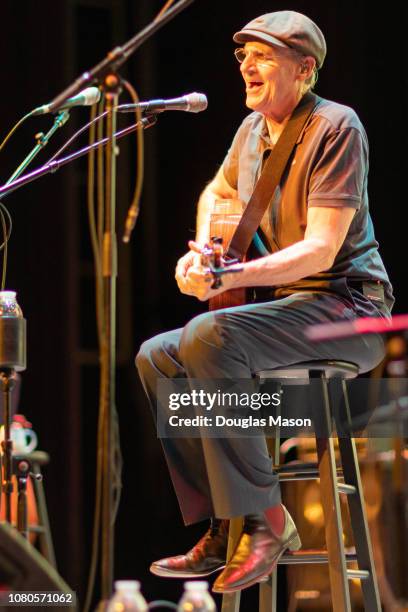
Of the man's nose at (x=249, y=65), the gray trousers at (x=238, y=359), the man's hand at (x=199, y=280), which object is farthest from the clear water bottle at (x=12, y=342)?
→ the man's nose at (x=249, y=65)

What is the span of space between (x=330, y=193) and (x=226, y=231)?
1.29 feet

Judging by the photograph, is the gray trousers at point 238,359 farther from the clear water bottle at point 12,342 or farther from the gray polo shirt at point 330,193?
the clear water bottle at point 12,342

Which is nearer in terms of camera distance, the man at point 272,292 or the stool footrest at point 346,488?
the man at point 272,292

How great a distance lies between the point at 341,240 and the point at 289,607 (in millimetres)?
2230

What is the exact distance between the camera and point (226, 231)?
3244 mm

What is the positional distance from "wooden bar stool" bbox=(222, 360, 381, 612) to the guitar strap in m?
0.43

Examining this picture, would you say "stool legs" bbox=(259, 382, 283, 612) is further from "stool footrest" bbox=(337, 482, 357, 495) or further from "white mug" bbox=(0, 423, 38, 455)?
"white mug" bbox=(0, 423, 38, 455)

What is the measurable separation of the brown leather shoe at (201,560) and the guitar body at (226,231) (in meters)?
0.70

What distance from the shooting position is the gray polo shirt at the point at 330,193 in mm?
3051

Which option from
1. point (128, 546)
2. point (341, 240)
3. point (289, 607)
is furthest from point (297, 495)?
point (341, 240)

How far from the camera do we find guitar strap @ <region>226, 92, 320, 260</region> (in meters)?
3.16

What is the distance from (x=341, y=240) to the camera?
3.02 meters

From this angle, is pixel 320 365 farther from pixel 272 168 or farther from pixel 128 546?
pixel 128 546

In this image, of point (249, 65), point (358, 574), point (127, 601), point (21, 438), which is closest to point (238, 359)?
point (358, 574)
